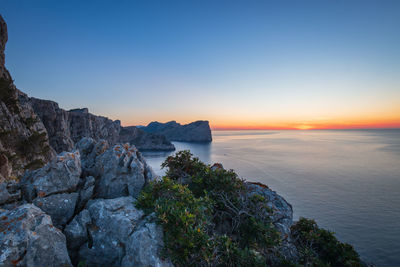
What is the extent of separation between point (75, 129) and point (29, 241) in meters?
84.2

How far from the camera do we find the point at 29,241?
3.96 metres

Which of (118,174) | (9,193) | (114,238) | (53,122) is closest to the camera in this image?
(114,238)

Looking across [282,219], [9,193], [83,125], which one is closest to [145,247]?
[9,193]

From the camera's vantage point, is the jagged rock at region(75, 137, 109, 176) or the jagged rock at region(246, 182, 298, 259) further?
the jagged rock at region(75, 137, 109, 176)

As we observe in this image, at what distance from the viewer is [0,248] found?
3.61 metres

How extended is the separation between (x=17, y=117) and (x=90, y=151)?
3032 cm

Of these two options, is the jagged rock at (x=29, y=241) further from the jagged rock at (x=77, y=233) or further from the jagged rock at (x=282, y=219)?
the jagged rock at (x=282, y=219)

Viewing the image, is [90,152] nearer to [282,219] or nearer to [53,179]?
[53,179]

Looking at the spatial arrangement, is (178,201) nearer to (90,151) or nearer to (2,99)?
(90,151)

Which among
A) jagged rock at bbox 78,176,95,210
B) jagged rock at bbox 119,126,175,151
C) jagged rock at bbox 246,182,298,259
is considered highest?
jagged rock at bbox 78,176,95,210

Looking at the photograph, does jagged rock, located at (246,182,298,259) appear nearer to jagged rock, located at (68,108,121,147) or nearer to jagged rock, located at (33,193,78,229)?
jagged rock, located at (33,193,78,229)

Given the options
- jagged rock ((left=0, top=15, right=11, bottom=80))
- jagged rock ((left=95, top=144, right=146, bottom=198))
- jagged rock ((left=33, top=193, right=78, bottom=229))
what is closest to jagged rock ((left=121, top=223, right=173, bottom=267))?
jagged rock ((left=33, top=193, right=78, bottom=229))

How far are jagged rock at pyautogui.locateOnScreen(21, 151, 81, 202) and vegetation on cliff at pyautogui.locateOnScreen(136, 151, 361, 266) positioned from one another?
137 inches

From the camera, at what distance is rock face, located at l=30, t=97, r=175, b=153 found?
48.2 m
